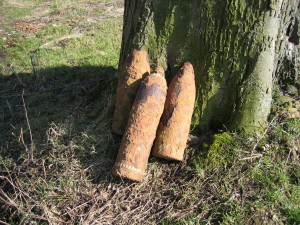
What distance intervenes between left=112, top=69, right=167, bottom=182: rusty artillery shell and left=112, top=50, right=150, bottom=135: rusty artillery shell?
14cm

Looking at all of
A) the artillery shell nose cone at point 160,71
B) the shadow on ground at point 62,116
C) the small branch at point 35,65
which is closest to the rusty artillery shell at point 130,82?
the artillery shell nose cone at point 160,71

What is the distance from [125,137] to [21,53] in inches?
179

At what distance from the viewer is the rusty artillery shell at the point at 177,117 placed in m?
3.14

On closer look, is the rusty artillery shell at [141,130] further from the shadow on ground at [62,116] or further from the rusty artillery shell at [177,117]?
the shadow on ground at [62,116]

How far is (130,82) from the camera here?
10.9ft

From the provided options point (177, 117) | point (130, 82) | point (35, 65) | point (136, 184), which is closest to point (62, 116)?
point (130, 82)

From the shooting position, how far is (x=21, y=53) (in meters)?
6.81

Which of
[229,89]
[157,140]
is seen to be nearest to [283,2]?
[229,89]

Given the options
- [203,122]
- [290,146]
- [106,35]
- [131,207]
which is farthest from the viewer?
[106,35]

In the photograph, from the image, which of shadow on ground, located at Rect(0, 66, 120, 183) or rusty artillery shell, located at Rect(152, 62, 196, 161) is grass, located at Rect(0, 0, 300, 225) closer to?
shadow on ground, located at Rect(0, 66, 120, 183)

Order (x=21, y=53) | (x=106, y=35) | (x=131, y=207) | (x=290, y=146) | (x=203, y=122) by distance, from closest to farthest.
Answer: (x=131, y=207), (x=290, y=146), (x=203, y=122), (x=21, y=53), (x=106, y=35)

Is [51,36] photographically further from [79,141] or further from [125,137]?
[125,137]

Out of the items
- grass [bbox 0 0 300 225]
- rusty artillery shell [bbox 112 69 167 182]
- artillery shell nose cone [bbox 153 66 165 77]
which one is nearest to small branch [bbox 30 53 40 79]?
grass [bbox 0 0 300 225]

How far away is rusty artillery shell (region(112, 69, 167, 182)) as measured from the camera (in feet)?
9.91
